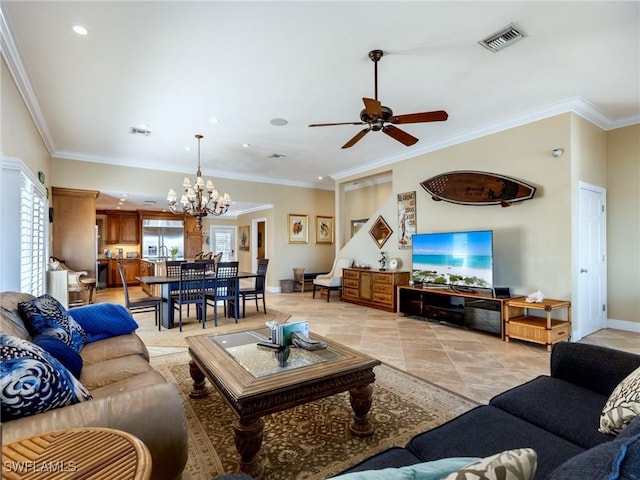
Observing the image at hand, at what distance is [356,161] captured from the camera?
6.71 metres

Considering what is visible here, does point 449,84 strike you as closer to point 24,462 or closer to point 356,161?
point 356,161

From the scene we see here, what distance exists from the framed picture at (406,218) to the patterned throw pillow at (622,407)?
469cm

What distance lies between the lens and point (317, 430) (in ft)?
6.89

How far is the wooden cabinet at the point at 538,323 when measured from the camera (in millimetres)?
3664

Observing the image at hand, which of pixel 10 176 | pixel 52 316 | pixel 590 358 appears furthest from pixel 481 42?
pixel 10 176

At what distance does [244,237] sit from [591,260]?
9.81 meters

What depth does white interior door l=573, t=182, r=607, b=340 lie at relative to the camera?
13.5ft

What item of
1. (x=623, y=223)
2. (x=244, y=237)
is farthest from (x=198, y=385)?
(x=244, y=237)

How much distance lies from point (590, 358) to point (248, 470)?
1921mm

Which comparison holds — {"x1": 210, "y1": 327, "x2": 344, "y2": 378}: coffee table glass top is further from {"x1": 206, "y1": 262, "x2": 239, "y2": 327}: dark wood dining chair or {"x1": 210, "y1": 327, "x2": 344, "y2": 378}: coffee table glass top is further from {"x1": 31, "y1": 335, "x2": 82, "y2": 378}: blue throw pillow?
{"x1": 206, "y1": 262, "x2": 239, "y2": 327}: dark wood dining chair

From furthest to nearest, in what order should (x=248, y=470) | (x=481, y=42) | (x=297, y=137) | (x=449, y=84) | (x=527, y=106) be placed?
(x=297, y=137) → (x=527, y=106) → (x=449, y=84) → (x=481, y=42) → (x=248, y=470)

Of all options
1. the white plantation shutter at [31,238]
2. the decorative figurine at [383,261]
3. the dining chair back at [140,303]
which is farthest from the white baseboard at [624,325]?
the white plantation shutter at [31,238]

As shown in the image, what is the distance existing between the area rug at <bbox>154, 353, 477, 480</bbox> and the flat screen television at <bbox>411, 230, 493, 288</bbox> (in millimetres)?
2270

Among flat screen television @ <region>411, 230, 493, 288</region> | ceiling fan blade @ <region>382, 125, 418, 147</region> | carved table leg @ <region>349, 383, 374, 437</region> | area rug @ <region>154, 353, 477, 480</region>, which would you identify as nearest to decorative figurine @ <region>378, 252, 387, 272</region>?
flat screen television @ <region>411, 230, 493, 288</region>
